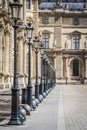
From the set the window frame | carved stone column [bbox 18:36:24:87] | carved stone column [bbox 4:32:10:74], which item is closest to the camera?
carved stone column [bbox 4:32:10:74]

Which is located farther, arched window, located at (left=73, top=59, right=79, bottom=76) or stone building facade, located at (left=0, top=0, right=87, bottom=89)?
arched window, located at (left=73, top=59, right=79, bottom=76)

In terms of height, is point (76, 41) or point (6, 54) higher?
point (6, 54)

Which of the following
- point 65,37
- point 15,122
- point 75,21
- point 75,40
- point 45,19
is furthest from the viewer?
point 75,40

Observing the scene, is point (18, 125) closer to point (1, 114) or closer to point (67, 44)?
point (1, 114)

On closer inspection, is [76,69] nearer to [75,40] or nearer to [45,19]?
[75,40]

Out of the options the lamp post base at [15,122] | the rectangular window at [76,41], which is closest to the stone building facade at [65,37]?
the rectangular window at [76,41]

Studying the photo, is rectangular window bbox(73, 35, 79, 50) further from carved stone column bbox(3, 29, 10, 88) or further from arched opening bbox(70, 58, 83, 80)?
carved stone column bbox(3, 29, 10, 88)

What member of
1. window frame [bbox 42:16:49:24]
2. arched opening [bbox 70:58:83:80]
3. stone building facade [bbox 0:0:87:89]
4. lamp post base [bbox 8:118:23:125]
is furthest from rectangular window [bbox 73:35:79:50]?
lamp post base [bbox 8:118:23:125]

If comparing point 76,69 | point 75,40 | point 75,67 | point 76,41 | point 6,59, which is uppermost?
point 6,59

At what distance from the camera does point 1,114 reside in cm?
2217

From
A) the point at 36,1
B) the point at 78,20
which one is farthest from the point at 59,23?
the point at 36,1

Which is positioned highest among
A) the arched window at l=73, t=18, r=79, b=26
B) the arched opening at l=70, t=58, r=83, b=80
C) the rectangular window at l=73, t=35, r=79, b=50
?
the arched window at l=73, t=18, r=79, b=26

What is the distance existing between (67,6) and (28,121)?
101m

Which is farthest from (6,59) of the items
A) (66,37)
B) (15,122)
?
(66,37)
